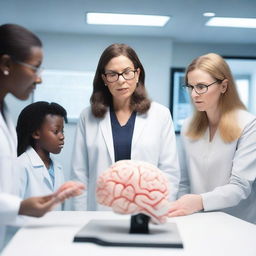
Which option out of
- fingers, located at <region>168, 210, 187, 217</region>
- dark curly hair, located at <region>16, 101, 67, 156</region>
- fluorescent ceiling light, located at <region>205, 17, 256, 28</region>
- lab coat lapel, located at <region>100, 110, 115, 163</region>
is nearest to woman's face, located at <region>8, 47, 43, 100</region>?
fingers, located at <region>168, 210, 187, 217</region>

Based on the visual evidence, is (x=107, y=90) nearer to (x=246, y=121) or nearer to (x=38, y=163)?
(x=38, y=163)

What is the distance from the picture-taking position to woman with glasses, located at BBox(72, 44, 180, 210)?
1.73 m

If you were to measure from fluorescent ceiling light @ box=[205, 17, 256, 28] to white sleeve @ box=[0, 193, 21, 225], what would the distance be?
3.34 meters

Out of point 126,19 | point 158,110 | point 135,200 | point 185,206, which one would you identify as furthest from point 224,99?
point 126,19

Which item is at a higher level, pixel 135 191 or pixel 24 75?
pixel 24 75

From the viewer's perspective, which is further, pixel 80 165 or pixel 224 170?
pixel 80 165

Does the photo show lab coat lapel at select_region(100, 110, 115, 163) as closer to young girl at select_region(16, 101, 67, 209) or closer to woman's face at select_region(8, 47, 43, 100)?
young girl at select_region(16, 101, 67, 209)

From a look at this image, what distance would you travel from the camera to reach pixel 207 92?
1.65 m

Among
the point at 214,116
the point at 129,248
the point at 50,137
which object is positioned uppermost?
the point at 214,116

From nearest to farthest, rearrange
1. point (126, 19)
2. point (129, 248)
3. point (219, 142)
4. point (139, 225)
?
point (129, 248) < point (139, 225) < point (219, 142) < point (126, 19)

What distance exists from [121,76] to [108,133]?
0.24 meters

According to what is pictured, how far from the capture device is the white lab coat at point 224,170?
157 cm

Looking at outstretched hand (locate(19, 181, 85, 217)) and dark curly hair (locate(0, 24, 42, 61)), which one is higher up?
dark curly hair (locate(0, 24, 42, 61))

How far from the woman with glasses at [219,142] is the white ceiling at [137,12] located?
1944 mm
